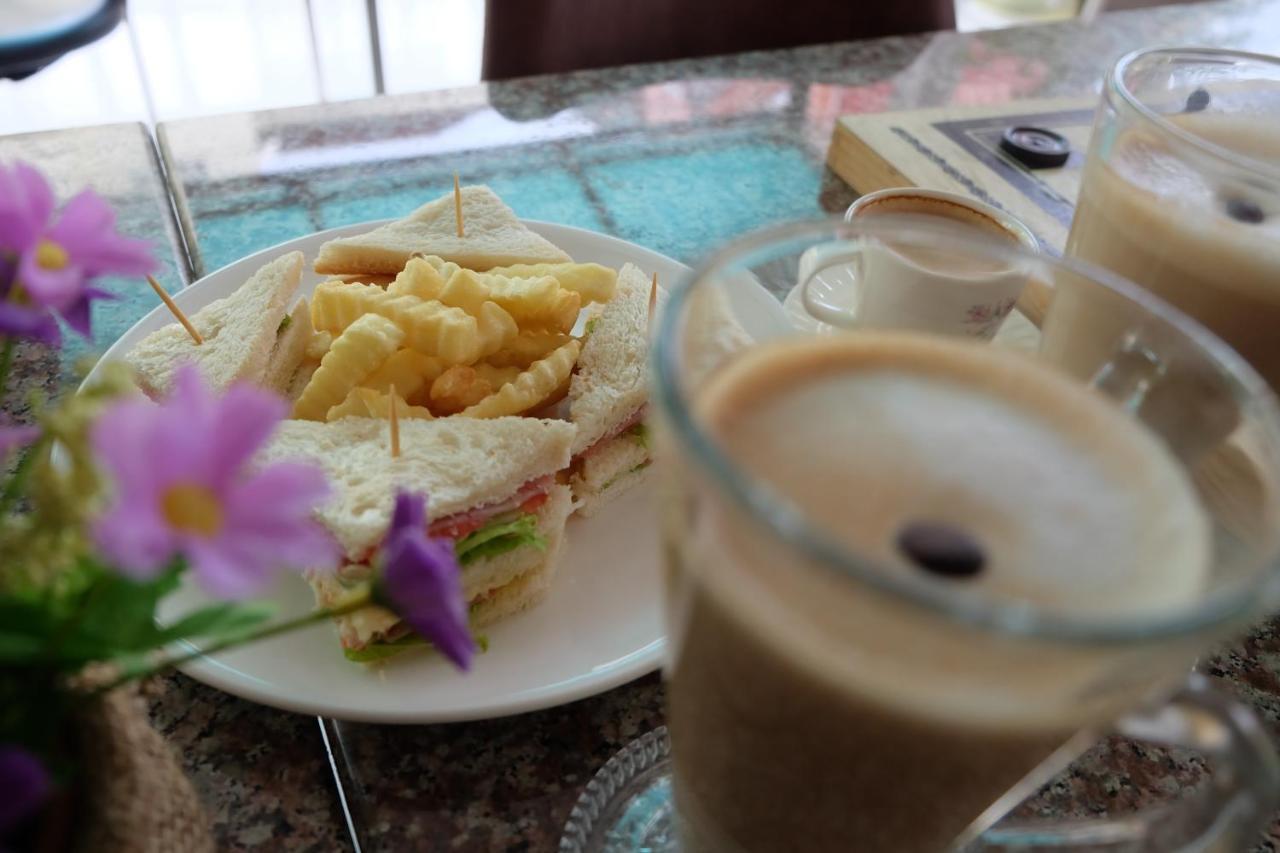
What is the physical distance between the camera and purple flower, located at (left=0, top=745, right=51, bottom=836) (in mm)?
358

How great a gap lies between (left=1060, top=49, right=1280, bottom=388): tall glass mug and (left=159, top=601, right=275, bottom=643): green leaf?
0.77 metres

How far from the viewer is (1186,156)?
32.9 inches

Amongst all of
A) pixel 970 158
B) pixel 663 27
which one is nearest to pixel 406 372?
pixel 970 158

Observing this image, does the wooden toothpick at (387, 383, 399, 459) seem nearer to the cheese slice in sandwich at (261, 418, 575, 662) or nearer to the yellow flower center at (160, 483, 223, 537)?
the cheese slice in sandwich at (261, 418, 575, 662)

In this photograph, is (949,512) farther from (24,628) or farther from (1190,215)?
(1190,215)

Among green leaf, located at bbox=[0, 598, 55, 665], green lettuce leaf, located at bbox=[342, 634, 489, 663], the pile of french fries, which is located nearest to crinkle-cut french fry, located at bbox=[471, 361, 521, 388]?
the pile of french fries

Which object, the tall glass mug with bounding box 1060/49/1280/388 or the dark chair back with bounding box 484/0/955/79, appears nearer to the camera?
the tall glass mug with bounding box 1060/49/1280/388

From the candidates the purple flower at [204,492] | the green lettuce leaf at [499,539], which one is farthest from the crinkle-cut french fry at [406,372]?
the purple flower at [204,492]

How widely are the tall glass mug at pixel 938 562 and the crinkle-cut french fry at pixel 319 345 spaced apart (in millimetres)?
723

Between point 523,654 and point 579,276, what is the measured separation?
0.51 meters

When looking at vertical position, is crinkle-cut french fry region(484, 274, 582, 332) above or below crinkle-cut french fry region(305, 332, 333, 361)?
above

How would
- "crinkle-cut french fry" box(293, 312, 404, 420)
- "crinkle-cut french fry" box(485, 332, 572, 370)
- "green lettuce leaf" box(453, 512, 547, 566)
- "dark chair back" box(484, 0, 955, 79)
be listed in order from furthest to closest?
"dark chair back" box(484, 0, 955, 79) → "crinkle-cut french fry" box(485, 332, 572, 370) → "crinkle-cut french fry" box(293, 312, 404, 420) → "green lettuce leaf" box(453, 512, 547, 566)

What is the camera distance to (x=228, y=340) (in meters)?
1.09

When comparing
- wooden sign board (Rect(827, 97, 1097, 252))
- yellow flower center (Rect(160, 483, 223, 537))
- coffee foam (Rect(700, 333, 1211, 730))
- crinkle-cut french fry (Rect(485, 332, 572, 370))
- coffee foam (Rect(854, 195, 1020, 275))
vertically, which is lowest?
crinkle-cut french fry (Rect(485, 332, 572, 370))
